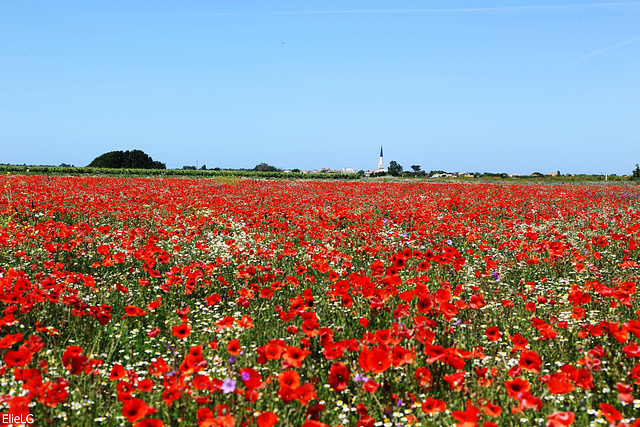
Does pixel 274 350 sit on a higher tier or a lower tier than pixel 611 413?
higher

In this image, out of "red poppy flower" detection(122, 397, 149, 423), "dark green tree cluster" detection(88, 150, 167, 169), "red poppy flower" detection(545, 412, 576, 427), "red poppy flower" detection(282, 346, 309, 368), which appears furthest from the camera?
"dark green tree cluster" detection(88, 150, 167, 169)

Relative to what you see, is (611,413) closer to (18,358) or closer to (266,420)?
(266,420)

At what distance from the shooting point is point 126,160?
9069cm

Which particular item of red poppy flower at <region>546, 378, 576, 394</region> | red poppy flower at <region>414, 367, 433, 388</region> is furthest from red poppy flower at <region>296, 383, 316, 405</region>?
red poppy flower at <region>546, 378, 576, 394</region>

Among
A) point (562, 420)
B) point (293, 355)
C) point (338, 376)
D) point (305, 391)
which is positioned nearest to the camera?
point (562, 420)

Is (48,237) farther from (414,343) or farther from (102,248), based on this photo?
(414,343)

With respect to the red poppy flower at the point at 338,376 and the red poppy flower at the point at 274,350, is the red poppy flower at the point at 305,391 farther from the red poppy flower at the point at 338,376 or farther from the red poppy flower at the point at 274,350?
the red poppy flower at the point at 274,350

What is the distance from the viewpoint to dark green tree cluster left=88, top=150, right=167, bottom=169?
9000cm

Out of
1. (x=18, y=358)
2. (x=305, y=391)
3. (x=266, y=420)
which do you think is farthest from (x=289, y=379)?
(x=18, y=358)

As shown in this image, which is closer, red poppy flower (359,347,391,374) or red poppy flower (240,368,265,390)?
red poppy flower (240,368,265,390)

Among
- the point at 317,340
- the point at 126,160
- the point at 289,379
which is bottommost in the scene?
the point at 317,340

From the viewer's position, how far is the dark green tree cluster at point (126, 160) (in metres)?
90.0

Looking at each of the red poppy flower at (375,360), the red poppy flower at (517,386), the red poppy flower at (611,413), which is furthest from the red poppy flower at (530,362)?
the red poppy flower at (375,360)

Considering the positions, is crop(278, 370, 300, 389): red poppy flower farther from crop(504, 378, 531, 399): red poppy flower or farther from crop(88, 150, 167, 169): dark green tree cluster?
crop(88, 150, 167, 169): dark green tree cluster
